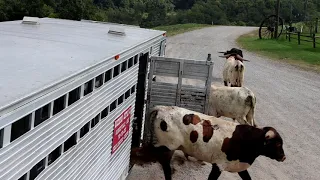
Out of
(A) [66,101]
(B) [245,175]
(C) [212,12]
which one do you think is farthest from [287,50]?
(C) [212,12]

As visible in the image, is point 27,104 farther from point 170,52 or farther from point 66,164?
point 170,52

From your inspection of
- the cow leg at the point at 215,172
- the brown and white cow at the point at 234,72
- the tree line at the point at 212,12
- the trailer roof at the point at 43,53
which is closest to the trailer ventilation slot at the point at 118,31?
the trailer roof at the point at 43,53

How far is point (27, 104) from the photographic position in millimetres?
4070

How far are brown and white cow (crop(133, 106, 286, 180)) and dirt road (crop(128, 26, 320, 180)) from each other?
96 centimetres

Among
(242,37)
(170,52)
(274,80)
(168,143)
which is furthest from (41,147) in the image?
(242,37)

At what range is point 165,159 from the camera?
369 inches

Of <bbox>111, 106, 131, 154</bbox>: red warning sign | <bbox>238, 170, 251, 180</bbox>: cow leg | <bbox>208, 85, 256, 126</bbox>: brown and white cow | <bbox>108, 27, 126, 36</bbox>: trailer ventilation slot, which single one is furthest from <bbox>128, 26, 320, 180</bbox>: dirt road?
<bbox>108, 27, 126, 36</bbox>: trailer ventilation slot

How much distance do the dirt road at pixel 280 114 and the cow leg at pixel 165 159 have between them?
31 cm

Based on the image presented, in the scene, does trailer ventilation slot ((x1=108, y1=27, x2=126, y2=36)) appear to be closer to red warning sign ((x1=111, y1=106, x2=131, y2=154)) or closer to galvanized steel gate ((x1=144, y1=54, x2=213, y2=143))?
galvanized steel gate ((x1=144, y1=54, x2=213, y2=143))

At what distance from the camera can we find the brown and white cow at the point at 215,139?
8.87 meters

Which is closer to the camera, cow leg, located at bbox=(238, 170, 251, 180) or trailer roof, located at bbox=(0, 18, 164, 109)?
trailer roof, located at bbox=(0, 18, 164, 109)

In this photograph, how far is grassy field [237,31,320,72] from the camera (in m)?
26.5

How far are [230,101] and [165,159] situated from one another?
293 centimetres

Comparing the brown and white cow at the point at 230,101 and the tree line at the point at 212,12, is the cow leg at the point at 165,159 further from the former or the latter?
the tree line at the point at 212,12
